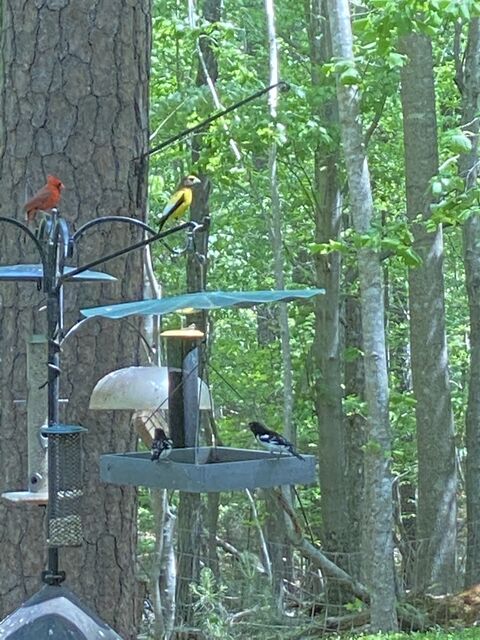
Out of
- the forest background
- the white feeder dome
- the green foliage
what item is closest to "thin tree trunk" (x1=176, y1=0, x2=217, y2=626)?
the forest background

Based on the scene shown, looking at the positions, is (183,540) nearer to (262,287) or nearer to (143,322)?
(262,287)

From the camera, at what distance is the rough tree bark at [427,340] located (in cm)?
1040

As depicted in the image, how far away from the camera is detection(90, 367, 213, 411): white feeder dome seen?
4047 mm

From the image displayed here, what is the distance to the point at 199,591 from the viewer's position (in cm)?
929

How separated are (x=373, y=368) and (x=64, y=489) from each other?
5313 mm

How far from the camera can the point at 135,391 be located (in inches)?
160

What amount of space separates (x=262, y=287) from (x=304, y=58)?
10.5 feet

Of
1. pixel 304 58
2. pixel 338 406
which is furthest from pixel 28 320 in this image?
pixel 304 58

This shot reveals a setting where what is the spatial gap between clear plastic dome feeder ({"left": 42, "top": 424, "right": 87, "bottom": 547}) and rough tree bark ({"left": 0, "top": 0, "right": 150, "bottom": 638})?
1345 mm

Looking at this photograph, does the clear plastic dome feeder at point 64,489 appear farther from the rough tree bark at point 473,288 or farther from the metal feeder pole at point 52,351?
the rough tree bark at point 473,288

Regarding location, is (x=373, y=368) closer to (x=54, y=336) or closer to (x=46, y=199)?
(x=46, y=199)

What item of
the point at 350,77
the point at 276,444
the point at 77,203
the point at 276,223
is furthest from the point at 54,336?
the point at 276,223

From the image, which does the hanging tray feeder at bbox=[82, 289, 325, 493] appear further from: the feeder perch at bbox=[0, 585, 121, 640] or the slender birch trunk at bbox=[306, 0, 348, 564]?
the slender birch trunk at bbox=[306, 0, 348, 564]

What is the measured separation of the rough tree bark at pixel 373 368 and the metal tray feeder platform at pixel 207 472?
15.2 feet
